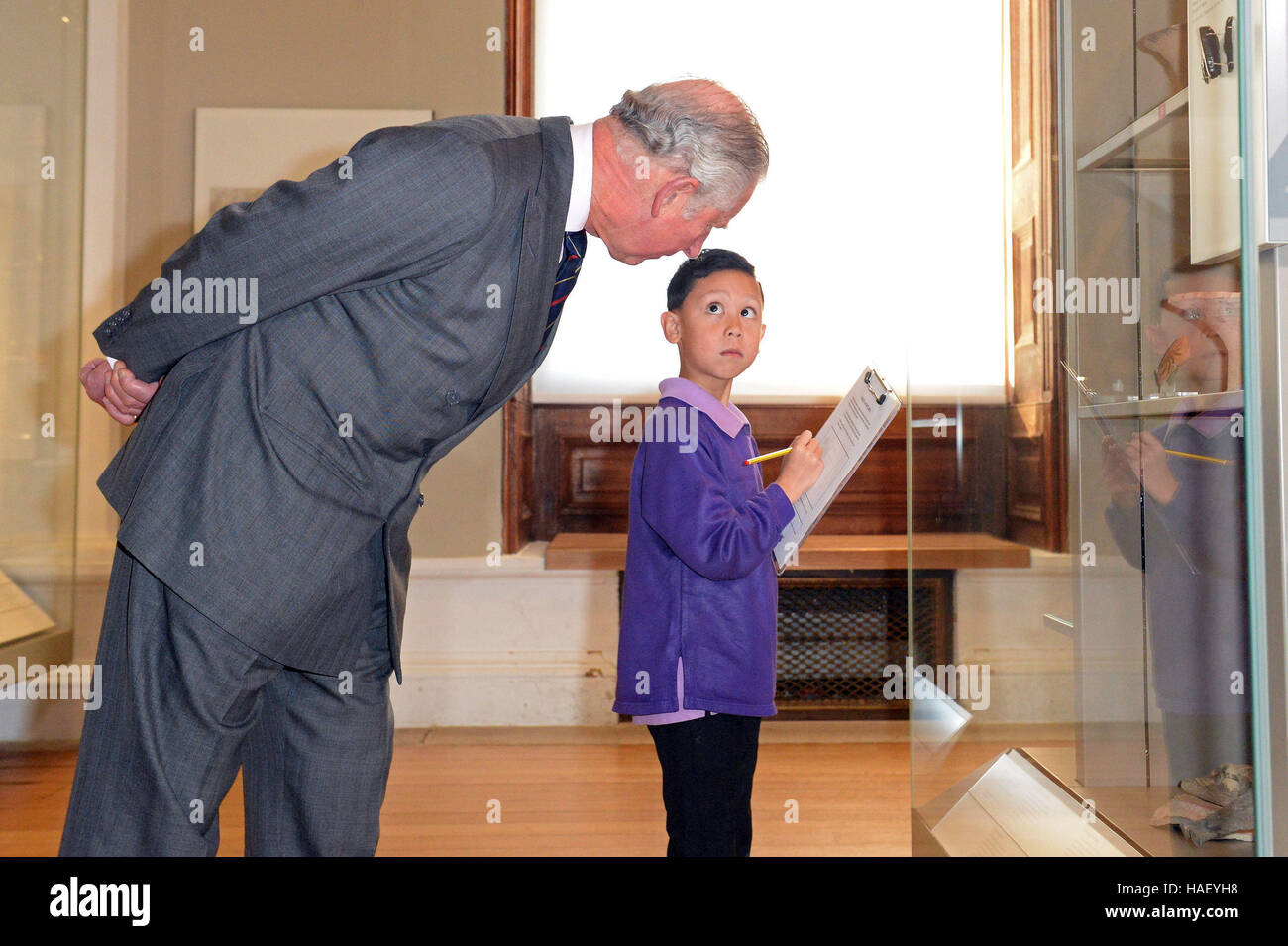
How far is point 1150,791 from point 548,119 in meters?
1.08

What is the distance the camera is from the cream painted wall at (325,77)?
3182 mm

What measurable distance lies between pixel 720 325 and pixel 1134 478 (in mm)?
603

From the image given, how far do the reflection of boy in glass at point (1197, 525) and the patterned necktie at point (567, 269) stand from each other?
2.21 feet

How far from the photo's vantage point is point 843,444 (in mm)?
1455

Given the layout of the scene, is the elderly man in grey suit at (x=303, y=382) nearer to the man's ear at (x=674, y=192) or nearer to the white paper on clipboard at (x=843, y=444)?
the man's ear at (x=674, y=192)

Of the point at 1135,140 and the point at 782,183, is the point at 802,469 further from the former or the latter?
the point at 782,183

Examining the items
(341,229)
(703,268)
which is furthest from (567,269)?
(703,268)

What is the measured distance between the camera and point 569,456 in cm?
343

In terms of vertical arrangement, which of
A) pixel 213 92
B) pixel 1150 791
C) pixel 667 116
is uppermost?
pixel 213 92

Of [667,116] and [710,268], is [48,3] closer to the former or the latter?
[710,268]

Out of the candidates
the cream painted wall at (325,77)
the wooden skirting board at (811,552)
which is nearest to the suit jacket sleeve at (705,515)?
the wooden skirting board at (811,552)
